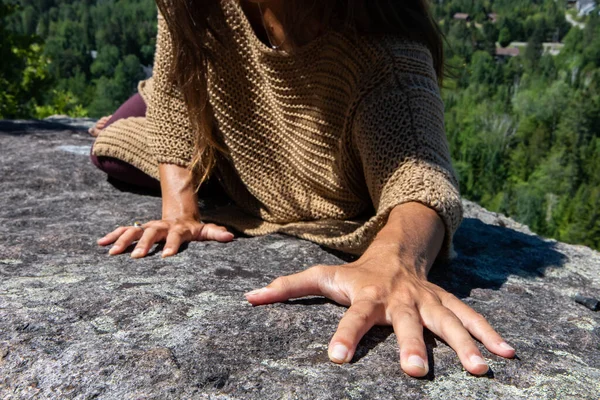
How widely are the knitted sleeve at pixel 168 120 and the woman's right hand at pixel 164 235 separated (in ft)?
1.11

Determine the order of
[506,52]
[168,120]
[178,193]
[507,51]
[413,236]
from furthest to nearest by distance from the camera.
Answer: [507,51] < [506,52] < [168,120] < [178,193] < [413,236]

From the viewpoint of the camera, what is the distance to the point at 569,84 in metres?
48.9

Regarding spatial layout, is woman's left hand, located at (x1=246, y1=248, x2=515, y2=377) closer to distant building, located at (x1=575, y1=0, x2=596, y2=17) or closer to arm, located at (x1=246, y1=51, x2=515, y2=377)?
arm, located at (x1=246, y1=51, x2=515, y2=377)

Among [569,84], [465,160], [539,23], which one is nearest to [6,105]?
[465,160]

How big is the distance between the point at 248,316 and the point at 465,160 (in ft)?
120

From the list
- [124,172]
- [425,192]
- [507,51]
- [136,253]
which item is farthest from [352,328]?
[507,51]

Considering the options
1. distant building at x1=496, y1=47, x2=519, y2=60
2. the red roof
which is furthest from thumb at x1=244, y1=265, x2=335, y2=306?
the red roof

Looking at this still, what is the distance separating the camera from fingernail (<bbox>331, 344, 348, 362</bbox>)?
1.02m

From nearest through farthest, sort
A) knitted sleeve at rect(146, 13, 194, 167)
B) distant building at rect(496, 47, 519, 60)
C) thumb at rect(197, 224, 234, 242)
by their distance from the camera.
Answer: thumb at rect(197, 224, 234, 242) < knitted sleeve at rect(146, 13, 194, 167) < distant building at rect(496, 47, 519, 60)

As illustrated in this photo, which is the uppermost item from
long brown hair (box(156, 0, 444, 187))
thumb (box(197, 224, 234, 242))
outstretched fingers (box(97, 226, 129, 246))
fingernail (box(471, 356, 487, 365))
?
long brown hair (box(156, 0, 444, 187))

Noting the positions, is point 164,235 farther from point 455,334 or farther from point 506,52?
point 506,52

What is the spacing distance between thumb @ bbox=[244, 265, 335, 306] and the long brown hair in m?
0.84

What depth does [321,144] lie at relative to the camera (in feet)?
6.27

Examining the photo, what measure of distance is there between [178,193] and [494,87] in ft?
185
